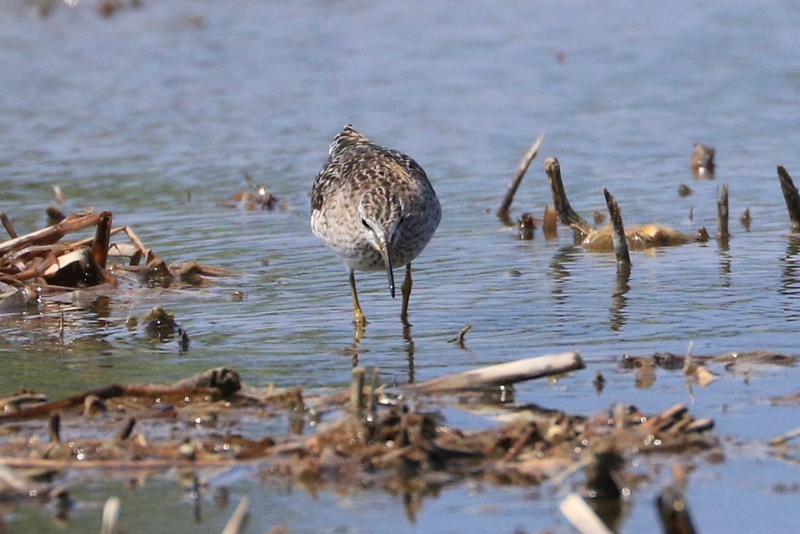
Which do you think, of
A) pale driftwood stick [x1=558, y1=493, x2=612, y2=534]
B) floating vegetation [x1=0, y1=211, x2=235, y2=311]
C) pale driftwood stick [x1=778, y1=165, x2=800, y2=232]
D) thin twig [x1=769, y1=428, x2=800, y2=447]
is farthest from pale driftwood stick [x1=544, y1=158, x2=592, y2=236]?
pale driftwood stick [x1=558, y1=493, x2=612, y2=534]

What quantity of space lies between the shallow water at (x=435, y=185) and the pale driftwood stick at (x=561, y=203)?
0.26 meters

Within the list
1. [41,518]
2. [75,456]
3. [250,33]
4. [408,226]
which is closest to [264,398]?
[75,456]

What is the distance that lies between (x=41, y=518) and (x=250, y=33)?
18.7m

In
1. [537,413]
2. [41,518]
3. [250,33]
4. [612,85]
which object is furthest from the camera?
[250,33]

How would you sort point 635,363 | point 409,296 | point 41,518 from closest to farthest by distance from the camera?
point 41,518 < point 635,363 < point 409,296

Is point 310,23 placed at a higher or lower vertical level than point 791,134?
higher

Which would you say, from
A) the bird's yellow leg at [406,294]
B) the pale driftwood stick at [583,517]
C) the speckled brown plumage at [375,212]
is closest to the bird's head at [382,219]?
the speckled brown plumage at [375,212]

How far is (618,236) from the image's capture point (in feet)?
33.4

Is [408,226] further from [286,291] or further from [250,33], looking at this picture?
[250,33]

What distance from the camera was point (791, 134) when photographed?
15289 millimetres

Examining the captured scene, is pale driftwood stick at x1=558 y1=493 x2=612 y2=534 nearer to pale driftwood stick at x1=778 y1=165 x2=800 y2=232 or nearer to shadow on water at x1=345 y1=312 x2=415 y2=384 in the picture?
shadow on water at x1=345 y1=312 x2=415 y2=384

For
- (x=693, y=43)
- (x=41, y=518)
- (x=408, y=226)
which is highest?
(x=693, y=43)

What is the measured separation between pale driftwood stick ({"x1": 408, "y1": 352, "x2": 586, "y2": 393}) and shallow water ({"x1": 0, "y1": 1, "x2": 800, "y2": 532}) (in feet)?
1.61

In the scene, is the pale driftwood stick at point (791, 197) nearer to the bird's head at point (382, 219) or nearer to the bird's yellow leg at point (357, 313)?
the bird's head at point (382, 219)
